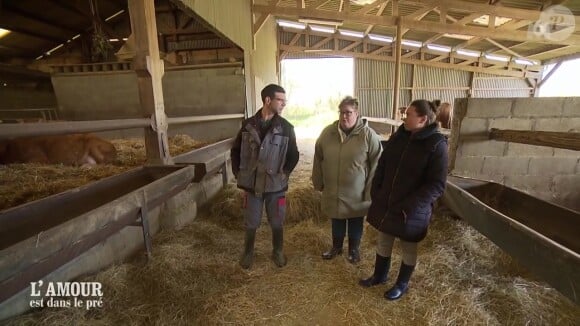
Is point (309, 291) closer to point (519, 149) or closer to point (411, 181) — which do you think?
point (411, 181)

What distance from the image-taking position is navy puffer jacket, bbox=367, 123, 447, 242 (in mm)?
1905

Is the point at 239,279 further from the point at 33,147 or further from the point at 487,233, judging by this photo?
the point at 33,147

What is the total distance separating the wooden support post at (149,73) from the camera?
8.95 feet

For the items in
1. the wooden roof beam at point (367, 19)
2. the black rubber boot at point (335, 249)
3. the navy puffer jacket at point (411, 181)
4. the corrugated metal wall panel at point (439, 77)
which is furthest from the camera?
the corrugated metal wall panel at point (439, 77)

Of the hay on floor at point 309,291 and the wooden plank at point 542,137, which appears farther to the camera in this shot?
the wooden plank at point 542,137

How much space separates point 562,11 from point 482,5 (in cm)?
213

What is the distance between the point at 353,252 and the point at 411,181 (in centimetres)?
107

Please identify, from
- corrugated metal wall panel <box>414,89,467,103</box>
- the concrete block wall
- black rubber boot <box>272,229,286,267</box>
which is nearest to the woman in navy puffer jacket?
black rubber boot <box>272,229,286,267</box>

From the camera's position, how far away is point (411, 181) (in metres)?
1.97

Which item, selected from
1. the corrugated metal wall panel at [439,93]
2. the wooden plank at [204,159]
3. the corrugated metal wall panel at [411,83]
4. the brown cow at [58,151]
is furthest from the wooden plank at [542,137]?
the corrugated metal wall panel at [439,93]

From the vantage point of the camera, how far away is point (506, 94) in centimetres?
1524

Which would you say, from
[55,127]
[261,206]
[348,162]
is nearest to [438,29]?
[348,162]

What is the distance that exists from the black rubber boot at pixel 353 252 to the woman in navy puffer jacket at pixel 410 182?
20.4 inches

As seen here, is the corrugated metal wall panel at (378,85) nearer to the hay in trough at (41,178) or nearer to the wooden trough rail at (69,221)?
the hay in trough at (41,178)
